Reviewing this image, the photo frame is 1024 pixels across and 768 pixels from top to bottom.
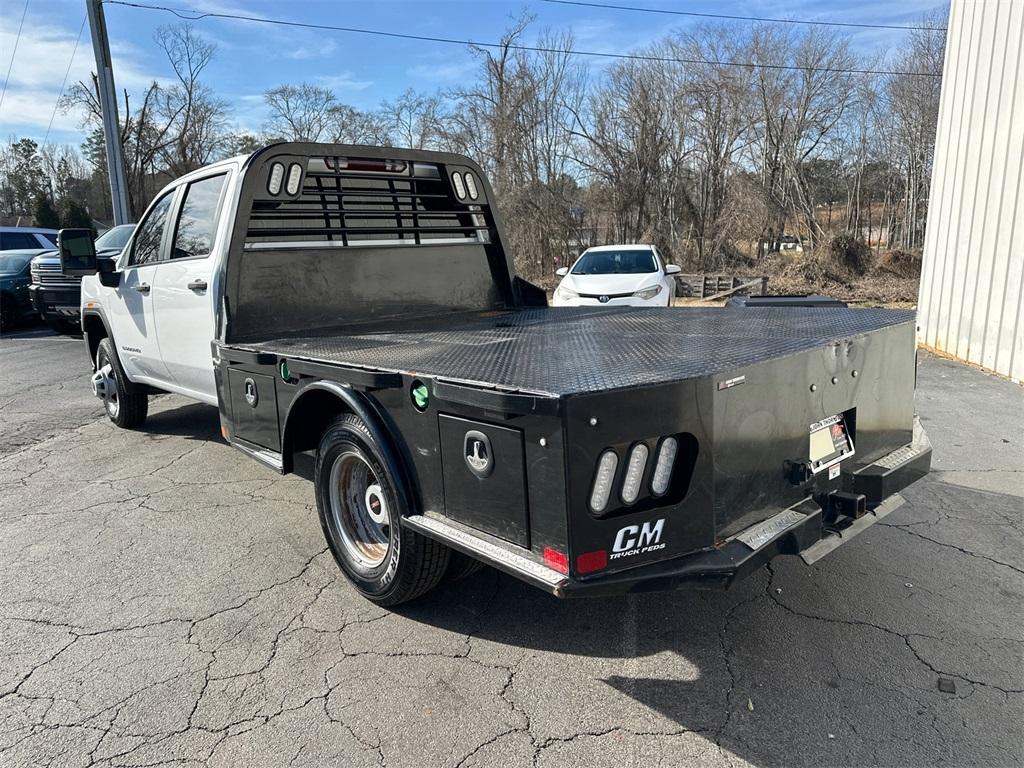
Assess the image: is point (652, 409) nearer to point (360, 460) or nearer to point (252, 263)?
point (360, 460)

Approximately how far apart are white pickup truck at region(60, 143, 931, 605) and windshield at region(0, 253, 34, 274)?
11.4 m

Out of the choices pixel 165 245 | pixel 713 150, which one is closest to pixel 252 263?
pixel 165 245

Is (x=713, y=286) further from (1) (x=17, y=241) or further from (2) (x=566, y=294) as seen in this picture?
(1) (x=17, y=241)

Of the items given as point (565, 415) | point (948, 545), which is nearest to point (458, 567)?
point (565, 415)

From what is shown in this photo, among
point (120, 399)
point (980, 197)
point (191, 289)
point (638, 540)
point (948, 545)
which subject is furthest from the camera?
point (980, 197)

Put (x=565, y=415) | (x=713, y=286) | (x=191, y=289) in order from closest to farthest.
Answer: (x=565, y=415), (x=191, y=289), (x=713, y=286)

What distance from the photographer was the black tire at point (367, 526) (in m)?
3.03

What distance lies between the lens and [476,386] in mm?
2381

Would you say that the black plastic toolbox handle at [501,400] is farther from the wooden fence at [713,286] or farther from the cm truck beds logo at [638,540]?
the wooden fence at [713,286]

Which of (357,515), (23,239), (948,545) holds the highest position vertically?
(23,239)

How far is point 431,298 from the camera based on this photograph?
17.4ft

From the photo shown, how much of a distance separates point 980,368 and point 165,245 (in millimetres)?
9099

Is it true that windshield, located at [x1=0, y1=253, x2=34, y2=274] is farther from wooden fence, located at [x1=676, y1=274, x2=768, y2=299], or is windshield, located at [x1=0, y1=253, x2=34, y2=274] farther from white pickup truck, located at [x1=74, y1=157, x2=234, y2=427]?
wooden fence, located at [x1=676, y1=274, x2=768, y2=299]

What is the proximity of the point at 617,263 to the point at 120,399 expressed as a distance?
8.50m
